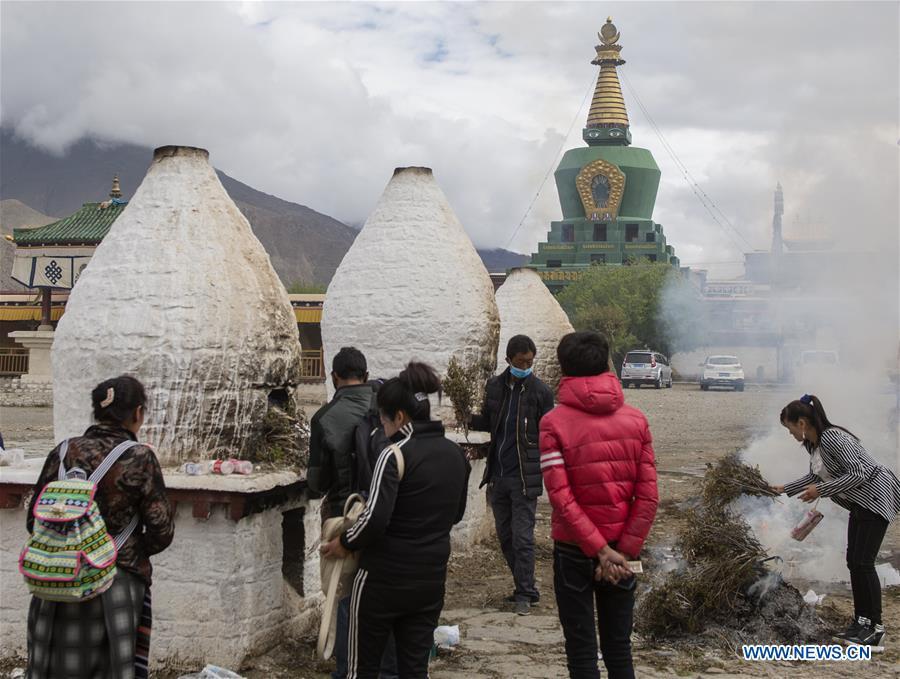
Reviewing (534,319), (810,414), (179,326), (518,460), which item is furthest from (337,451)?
(534,319)

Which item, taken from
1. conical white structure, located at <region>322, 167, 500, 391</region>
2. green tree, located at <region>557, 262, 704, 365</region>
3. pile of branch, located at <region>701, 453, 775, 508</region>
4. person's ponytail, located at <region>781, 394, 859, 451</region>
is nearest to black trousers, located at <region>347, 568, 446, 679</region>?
person's ponytail, located at <region>781, 394, 859, 451</region>

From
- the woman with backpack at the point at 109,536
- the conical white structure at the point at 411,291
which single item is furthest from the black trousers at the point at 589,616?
the conical white structure at the point at 411,291

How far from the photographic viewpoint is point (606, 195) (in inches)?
2130

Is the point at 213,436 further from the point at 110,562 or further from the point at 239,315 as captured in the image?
the point at 110,562

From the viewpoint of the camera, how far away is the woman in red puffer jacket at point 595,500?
3922mm

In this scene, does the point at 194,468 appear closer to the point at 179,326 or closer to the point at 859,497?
the point at 179,326

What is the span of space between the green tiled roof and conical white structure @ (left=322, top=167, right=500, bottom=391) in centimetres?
2165

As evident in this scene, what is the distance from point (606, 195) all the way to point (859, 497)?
4991cm

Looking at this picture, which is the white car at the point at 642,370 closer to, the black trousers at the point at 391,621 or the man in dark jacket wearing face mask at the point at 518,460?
the man in dark jacket wearing face mask at the point at 518,460

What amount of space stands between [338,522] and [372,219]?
201 inches

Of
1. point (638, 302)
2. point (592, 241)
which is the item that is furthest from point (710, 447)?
point (592, 241)

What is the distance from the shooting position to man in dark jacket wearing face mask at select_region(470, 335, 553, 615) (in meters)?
6.38

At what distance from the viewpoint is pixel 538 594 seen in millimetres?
6484

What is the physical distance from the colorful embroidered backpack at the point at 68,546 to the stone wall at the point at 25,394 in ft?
73.8
